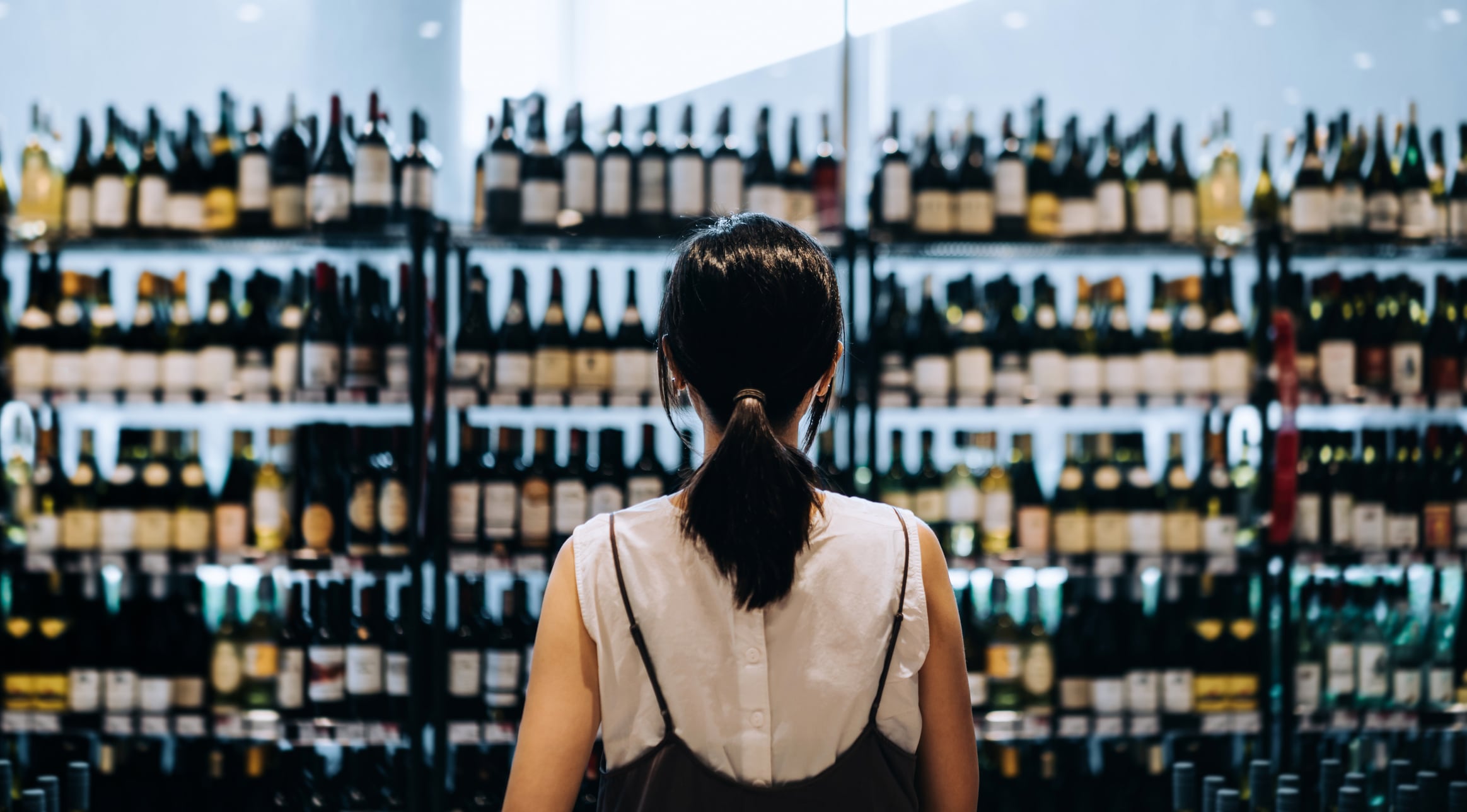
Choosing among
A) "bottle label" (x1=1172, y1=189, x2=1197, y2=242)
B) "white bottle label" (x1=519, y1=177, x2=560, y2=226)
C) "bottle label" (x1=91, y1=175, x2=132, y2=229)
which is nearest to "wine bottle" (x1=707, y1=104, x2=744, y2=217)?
"white bottle label" (x1=519, y1=177, x2=560, y2=226)

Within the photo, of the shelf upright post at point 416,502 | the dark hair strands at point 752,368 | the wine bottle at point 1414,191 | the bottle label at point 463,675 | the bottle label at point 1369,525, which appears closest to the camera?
the dark hair strands at point 752,368

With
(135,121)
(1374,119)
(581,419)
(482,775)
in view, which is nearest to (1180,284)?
(1374,119)

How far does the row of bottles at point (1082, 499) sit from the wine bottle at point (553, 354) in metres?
0.89

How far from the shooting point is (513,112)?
3037mm

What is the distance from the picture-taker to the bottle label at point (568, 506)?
2.75m

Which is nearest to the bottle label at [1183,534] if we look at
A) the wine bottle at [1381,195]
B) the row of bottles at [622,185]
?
the wine bottle at [1381,195]

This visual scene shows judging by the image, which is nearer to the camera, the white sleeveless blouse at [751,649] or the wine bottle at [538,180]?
the white sleeveless blouse at [751,649]

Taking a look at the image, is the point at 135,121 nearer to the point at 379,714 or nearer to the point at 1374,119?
the point at 379,714

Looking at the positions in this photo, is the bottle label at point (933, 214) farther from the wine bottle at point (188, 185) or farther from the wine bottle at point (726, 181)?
the wine bottle at point (188, 185)

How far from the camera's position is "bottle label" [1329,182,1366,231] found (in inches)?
115

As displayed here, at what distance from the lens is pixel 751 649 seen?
908 millimetres

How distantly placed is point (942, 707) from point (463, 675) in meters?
2.02

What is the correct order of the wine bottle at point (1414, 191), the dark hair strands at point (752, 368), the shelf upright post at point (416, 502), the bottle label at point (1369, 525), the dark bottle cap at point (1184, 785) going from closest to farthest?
the dark hair strands at point (752, 368), the dark bottle cap at point (1184, 785), the shelf upright post at point (416, 502), the bottle label at point (1369, 525), the wine bottle at point (1414, 191)

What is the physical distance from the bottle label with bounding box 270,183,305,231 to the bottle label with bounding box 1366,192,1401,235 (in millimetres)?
3005
